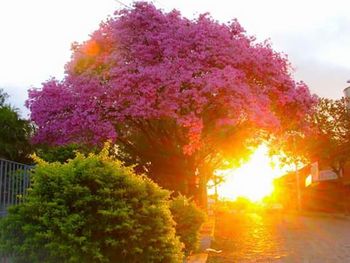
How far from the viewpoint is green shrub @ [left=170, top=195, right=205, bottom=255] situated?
1408cm

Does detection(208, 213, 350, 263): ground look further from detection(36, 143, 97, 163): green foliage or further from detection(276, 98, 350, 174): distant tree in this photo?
detection(276, 98, 350, 174): distant tree

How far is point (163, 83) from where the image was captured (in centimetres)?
1838

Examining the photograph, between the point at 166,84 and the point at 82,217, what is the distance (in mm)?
10506

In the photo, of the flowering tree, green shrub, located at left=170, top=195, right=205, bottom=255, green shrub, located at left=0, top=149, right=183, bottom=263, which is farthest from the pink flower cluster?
green shrub, located at left=0, top=149, right=183, bottom=263

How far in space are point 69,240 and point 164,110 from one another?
10666 millimetres

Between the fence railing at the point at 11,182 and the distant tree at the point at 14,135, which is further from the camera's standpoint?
the distant tree at the point at 14,135

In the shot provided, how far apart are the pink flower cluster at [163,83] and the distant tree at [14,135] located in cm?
81

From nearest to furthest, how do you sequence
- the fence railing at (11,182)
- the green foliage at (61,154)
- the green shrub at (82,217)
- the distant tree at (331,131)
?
the green shrub at (82,217), the fence railing at (11,182), the green foliage at (61,154), the distant tree at (331,131)

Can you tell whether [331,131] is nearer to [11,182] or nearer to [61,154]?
[61,154]

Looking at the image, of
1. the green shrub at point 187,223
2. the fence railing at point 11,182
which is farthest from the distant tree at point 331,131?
the fence railing at point 11,182

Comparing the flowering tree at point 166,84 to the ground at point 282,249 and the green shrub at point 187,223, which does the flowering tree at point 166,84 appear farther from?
the green shrub at point 187,223

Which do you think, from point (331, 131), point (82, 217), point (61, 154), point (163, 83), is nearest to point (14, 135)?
point (61, 154)

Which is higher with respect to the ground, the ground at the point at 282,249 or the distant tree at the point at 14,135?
the distant tree at the point at 14,135

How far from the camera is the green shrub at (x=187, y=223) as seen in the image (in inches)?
554
